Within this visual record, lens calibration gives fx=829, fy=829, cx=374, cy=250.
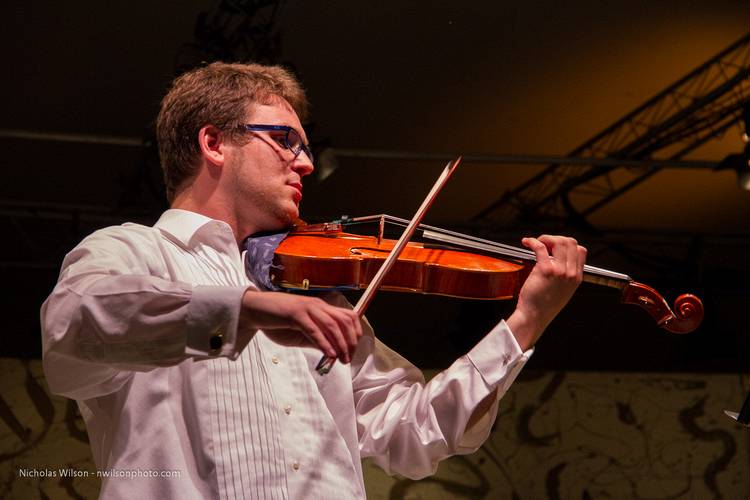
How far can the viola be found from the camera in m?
1.63

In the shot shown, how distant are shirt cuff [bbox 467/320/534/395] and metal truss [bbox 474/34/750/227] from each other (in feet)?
7.70

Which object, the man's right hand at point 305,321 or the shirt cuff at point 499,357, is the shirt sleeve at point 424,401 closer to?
the shirt cuff at point 499,357

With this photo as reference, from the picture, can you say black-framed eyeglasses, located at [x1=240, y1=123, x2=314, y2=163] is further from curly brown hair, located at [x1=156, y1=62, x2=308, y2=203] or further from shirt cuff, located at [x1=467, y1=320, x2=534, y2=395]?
shirt cuff, located at [x1=467, y1=320, x2=534, y2=395]

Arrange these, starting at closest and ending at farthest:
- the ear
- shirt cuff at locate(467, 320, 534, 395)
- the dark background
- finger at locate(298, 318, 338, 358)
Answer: finger at locate(298, 318, 338, 358) → shirt cuff at locate(467, 320, 534, 395) → the ear → the dark background

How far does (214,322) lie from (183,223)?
565 millimetres

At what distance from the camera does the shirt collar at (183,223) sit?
5.28 feet

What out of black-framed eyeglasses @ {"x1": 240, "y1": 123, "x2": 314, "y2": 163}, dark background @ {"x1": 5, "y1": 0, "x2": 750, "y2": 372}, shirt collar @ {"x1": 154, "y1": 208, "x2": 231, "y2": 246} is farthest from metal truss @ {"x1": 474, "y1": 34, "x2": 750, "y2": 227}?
shirt collar @ {"x1": 154, "y1": 208, "x2": 231, "y2": 246}

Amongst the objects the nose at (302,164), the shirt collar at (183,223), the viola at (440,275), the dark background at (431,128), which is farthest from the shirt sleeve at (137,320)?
the dark background at (431,128)

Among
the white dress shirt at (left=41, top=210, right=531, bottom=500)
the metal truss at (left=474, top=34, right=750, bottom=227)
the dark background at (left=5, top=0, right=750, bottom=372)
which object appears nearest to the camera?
the white dress shirt at (left=41, top=210, right=531, bottom=500)

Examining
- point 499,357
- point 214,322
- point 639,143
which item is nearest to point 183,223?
point 214,322

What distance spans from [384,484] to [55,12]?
224 cm

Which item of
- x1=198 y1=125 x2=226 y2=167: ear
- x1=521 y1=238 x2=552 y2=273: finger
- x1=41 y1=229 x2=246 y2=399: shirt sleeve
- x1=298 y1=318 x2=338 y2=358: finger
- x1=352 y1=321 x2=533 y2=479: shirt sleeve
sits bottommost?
x1=352 y1=321 x2=533 y2=479: shirt sleeve

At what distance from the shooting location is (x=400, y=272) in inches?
66.1

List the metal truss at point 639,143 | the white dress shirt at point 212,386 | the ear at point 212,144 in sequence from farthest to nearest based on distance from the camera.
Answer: the metal truss at point 639,143 → the ear at point 212,144 → the white dress shirt at point 212,386
